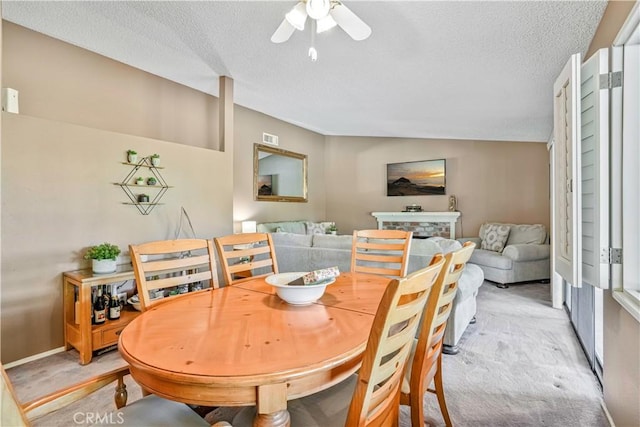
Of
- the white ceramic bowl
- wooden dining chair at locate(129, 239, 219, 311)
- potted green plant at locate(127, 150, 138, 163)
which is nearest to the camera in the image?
the white ceramic bowl

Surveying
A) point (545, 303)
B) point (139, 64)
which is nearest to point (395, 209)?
point (545, 303)

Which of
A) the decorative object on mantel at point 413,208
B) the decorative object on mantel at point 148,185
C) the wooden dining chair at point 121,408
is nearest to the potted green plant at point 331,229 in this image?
the decorative object on mantel at point 413,208

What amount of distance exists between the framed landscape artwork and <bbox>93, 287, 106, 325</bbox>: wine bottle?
5.66m

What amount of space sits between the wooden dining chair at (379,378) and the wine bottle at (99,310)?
2194 millimetres

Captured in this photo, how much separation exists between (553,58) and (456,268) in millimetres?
2090

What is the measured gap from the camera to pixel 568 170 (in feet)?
5.79

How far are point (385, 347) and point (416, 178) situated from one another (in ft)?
20.8

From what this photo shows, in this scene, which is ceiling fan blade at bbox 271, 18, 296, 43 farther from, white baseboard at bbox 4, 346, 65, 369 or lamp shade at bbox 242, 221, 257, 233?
white baseboard at bbox 4, 346, 65, 369

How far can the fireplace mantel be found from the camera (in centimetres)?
645

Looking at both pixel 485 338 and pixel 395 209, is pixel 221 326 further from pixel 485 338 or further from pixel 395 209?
pixel 395 209

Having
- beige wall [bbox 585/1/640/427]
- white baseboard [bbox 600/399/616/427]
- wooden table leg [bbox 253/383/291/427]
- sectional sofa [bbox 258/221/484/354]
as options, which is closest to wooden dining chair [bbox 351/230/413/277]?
sectional sofa [bbox 258/221/484/354]

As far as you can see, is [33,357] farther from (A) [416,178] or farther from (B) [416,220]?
(A) [416,178]

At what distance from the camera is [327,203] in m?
7.57

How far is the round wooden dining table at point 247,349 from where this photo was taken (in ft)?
3.12
